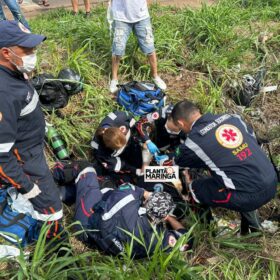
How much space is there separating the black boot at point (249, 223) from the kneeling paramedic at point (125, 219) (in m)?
0.56

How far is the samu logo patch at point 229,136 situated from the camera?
2914 mm

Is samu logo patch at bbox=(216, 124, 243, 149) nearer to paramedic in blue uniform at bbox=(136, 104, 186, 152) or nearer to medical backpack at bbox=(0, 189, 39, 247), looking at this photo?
paramedic in blue uniform at bbox=(136, 104, 186, 152)

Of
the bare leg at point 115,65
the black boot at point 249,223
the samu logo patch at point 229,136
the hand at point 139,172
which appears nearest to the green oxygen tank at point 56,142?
the hand at point 139,172

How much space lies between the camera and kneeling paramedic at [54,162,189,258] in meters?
2.88

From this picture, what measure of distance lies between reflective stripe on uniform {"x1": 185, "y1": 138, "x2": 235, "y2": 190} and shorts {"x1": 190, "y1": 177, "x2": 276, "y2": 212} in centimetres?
9

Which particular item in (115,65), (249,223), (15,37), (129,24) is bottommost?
(249,223)

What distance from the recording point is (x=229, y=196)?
3066 mm

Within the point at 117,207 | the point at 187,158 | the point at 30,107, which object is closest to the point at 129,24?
the point at 187,158

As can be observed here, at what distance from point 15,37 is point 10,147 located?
2.37 ft

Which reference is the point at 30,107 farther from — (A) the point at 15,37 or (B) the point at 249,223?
(B) the point at 249,223

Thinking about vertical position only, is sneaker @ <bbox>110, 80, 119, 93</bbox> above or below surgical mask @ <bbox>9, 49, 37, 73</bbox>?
below

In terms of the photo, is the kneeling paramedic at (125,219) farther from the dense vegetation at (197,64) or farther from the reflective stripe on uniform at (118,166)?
the reflective stripe on uniform at (118,166)

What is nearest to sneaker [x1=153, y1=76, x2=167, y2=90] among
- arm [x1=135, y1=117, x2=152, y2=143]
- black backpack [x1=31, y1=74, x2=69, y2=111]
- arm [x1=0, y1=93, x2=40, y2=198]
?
arm [x1=135, y1=117, x2=152, y2=143]

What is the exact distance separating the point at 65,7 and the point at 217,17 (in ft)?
12.3
